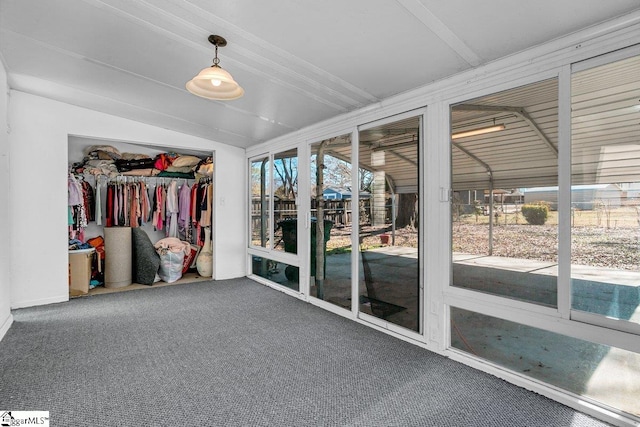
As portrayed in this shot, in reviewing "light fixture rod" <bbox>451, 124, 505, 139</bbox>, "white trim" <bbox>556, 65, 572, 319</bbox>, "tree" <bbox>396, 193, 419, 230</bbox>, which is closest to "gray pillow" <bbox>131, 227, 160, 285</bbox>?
"tree" <bbox>396, 193, 419, 230</bbox>

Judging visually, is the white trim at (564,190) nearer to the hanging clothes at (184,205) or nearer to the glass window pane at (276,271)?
the glass window pane at (276,271)

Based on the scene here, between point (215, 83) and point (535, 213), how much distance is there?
2.46 m

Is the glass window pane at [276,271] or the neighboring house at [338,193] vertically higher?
the neighboring house at [338,193]

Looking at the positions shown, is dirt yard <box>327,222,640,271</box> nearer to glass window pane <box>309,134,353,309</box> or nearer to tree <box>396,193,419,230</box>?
tree <box>396,193,419,230</box>

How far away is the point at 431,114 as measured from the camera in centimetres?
279

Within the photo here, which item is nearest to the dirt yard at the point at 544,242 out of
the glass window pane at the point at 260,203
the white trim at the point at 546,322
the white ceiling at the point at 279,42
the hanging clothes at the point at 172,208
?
the white trim at the point at 546,322

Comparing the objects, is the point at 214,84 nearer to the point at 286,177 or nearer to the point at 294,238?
the point at 286,177

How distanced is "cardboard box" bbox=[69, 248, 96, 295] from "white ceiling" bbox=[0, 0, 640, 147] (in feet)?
7.28

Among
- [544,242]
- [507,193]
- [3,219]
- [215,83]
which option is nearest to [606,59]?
[507,193]

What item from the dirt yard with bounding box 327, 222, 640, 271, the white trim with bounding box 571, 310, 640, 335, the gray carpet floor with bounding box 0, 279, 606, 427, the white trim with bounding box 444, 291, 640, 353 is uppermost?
the dirt yard with bounding box 327, 222, 640, 271

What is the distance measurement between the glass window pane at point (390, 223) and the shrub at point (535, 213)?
34.3 inches

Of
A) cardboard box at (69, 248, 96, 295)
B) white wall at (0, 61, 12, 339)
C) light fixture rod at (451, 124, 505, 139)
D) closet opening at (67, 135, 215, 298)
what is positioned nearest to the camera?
light fixture rod at (451, 124, 505, 139)

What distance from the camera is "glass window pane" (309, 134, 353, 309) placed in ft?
12.4

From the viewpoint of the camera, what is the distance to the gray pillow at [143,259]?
5.10m
